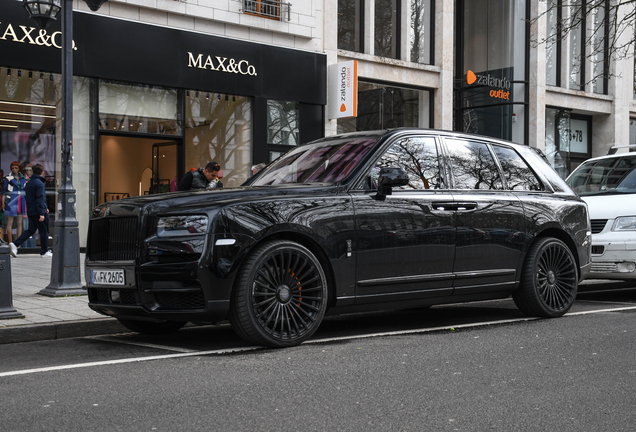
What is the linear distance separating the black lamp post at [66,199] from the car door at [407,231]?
4.23m

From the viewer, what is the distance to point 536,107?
79.9ft

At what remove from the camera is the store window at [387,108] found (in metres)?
20.9

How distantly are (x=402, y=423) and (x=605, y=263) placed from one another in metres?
6.57

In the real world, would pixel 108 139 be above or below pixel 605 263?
above

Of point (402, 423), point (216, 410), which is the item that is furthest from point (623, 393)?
point (216, 410)

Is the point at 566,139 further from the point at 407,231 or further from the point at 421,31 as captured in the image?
the point at 407,231

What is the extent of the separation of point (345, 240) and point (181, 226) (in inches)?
54.0

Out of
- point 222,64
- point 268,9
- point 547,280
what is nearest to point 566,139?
point 268,9

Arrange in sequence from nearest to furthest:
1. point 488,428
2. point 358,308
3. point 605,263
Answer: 1. point 488,428
2. point 358,308
3. point 605,263

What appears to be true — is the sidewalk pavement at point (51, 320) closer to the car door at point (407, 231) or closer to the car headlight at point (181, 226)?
the car headlight at point (181, 226)

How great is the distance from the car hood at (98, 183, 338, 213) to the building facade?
953 centimetres

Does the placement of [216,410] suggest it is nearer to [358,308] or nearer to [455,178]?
[358,308]

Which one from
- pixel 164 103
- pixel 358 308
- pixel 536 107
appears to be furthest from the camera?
pixel 536 107

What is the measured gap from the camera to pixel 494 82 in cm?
2406
